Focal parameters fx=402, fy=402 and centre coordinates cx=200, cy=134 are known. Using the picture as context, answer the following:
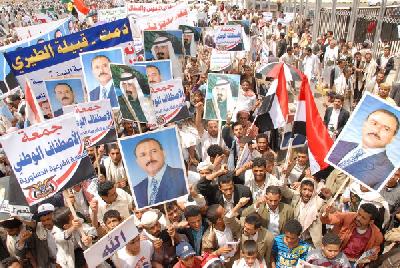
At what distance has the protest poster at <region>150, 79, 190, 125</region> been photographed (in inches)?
252

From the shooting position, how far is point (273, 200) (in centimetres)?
434

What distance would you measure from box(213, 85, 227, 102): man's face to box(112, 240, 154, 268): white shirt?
11.7 feet

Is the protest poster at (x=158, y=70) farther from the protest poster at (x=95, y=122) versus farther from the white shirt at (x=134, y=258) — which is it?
the white shirt at (x=134, y=258)

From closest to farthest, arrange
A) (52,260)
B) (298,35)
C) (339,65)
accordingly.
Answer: (52,260) < (339,65) < (298,35)

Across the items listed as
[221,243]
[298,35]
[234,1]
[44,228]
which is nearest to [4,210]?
[44,228]

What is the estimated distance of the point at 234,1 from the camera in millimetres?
35312

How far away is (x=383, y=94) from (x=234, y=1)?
30259 mm

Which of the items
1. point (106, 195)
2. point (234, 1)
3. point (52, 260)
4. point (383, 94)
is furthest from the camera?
point (234, 1)

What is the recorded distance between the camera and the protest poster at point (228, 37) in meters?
10.5

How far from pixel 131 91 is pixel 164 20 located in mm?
5247

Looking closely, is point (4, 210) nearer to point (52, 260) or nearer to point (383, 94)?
point (52, 260)

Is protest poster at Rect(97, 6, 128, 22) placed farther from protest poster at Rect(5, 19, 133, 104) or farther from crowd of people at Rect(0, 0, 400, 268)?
crowd of people at Rect(0, 0, 400, 268)

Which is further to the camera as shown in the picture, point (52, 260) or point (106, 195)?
point (106, 195)

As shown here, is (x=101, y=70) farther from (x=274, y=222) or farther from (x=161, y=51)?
(x=274, y=222)
